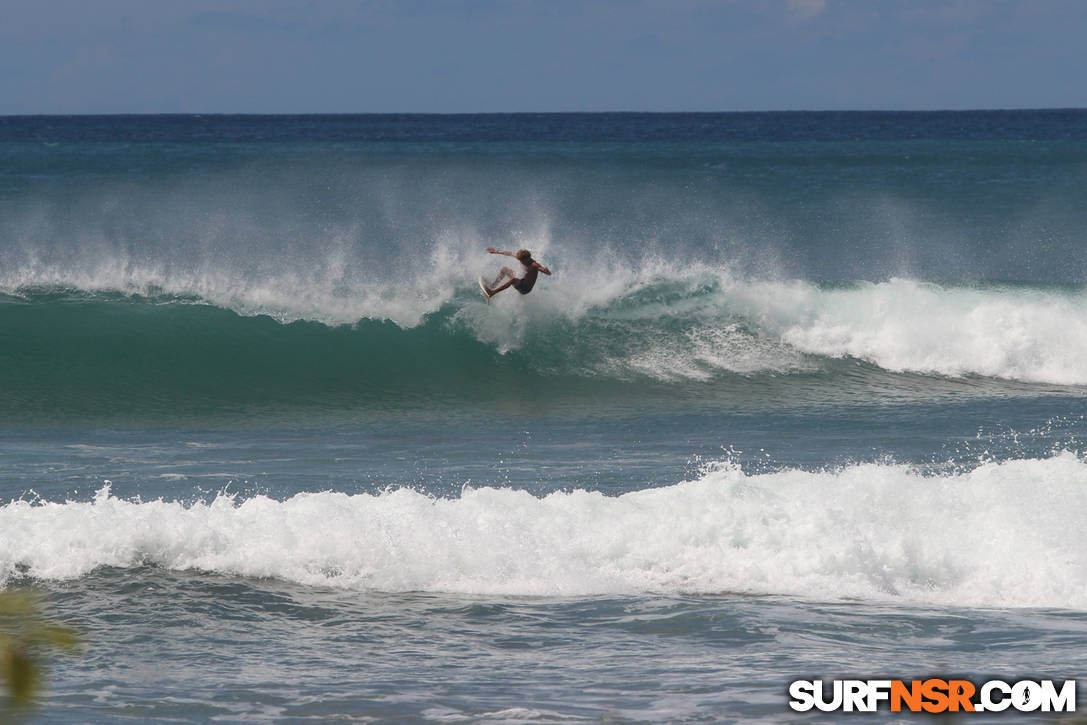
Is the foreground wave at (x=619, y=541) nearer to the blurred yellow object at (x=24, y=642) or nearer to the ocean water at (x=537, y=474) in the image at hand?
the ocean water at (x=537, y=474)

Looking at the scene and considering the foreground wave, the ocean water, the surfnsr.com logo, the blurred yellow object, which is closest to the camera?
the blurred yellow object

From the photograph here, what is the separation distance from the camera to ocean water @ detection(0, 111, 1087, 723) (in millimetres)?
6922

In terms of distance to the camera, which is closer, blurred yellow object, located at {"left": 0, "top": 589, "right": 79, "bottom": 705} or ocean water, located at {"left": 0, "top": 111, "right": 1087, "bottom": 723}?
blurred yellow object, located at {"left": 0, "top": 589, "right": 79, "bottom": 705}

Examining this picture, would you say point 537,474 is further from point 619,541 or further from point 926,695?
point 926,695

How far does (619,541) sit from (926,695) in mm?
3356

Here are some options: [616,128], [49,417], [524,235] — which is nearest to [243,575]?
[49,417]

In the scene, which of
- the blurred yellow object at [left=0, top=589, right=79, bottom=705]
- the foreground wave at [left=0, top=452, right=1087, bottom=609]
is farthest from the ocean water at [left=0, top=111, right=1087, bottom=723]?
the blurred yellow object at [left=0, top=589, right=79, bottom=705]

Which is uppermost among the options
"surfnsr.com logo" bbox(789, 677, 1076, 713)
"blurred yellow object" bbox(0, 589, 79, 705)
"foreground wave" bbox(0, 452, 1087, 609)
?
"blurred yellow object" bbox(0, 589, 79, 705)

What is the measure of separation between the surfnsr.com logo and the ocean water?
103 millimetres

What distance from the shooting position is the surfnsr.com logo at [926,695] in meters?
5.92

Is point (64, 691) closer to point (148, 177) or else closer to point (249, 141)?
point (148, 177)

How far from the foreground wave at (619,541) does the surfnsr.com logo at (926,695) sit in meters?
2.00

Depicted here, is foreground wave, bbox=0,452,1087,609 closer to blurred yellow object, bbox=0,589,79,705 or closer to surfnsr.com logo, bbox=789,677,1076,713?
surfnsr.com logo, bbox=789,677,1076,713

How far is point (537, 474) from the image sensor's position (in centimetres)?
1159
